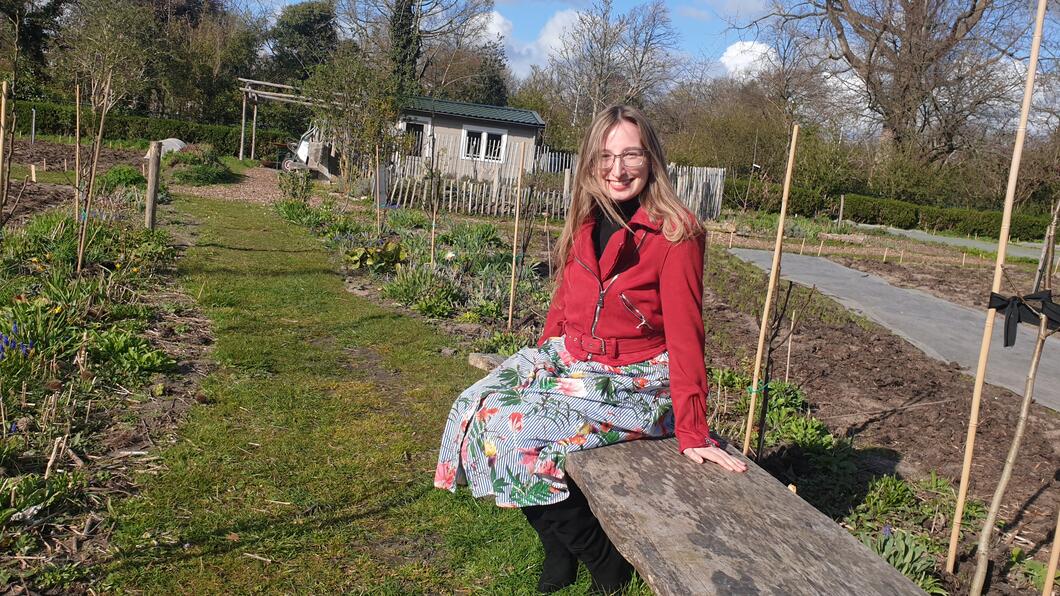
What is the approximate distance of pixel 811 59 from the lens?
28516 millimetres

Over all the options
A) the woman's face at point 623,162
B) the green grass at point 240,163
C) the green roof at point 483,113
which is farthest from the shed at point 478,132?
the woman's face at point 623,162

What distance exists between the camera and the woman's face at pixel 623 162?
2441 millimetres

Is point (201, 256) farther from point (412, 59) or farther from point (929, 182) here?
point (929, 182)

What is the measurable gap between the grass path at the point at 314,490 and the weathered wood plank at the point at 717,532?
714 mm

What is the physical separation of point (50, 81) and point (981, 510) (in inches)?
1118

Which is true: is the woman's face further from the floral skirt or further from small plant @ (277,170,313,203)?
small plant @ (277,170,313,203)

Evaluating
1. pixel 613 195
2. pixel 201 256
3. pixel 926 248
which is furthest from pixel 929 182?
pixel 613 195

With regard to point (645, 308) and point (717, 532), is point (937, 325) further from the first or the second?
point (717, 532)

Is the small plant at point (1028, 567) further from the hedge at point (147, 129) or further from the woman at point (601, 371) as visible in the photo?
the hedge at point (147, 129)

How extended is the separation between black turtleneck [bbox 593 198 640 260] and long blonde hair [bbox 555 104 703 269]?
0.02 metres

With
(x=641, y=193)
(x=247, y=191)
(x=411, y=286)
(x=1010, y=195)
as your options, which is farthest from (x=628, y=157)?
(x=247, y=191)

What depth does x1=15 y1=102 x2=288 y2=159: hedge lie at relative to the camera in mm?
21323

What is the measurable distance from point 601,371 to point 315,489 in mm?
1351

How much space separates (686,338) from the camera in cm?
222
